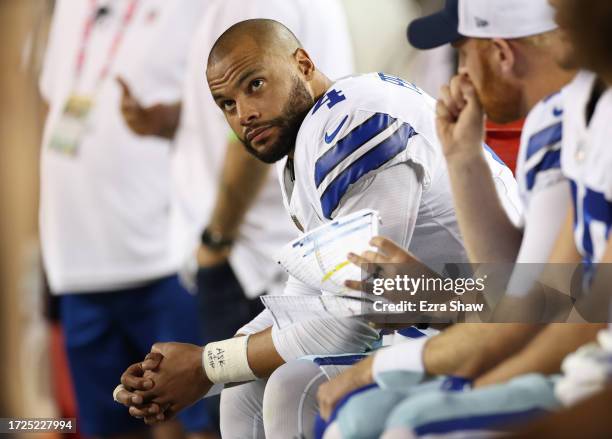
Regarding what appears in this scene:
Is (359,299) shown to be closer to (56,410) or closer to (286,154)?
(286,154)

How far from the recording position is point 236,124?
206 centimetres

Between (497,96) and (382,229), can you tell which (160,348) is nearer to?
(382,229)

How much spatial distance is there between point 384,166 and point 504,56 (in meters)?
0.29

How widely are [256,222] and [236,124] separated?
44.1 inches

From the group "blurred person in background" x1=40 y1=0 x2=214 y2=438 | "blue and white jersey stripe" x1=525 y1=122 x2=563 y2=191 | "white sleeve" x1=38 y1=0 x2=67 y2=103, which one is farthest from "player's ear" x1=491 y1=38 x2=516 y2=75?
"white sleeve" x1=38 y1=0 x2=67 y2=103

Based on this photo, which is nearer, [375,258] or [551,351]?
[551,351]

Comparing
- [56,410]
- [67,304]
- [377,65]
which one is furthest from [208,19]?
[56,410]

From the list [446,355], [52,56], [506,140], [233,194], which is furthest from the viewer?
[52,56]

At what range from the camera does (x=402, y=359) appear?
1.63 meters

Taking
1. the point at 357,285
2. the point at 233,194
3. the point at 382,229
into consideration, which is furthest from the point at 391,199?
the point at 233,194

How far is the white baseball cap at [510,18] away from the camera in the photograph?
1.72 m

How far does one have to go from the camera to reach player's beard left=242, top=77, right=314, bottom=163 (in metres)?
2.04

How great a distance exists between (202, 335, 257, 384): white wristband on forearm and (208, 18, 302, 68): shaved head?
0.49 m

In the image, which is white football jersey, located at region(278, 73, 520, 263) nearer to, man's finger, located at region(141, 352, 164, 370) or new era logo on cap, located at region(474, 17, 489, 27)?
new era logo on cap, located at region(474, 17, 489, 27)
